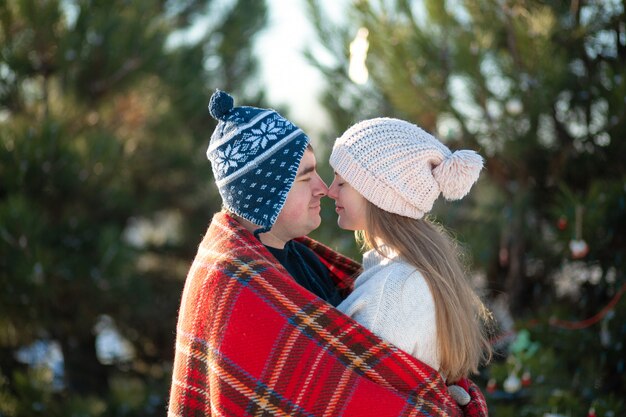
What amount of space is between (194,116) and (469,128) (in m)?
2.49

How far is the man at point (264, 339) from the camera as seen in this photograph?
5.62ft

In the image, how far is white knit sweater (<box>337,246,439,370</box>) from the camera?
1.78 meters

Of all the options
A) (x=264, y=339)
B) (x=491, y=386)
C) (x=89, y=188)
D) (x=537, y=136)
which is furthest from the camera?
(x=89, y=188)

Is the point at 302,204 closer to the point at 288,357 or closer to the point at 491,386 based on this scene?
the point at 288,357

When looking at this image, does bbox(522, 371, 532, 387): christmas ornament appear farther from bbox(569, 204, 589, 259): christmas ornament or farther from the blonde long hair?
the blonde long hair

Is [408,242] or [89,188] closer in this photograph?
[408,242]

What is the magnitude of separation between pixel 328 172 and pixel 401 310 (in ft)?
7.40

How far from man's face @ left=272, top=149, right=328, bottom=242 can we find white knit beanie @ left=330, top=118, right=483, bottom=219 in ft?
0.36

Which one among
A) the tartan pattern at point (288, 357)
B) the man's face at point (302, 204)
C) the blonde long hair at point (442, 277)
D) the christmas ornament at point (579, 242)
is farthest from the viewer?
the christmas ornament at point (579, 242)

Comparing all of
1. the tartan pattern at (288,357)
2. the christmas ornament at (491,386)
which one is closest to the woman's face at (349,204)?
the tartan pattern at (288,357)

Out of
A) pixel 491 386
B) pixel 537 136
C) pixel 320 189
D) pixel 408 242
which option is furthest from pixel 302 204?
pixel 537 136

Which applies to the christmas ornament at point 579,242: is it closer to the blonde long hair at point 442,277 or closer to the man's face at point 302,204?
the blonde long hair at point 442,277

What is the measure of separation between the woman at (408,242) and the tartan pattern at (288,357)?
0.08 m

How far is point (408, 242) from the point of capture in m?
1.94
